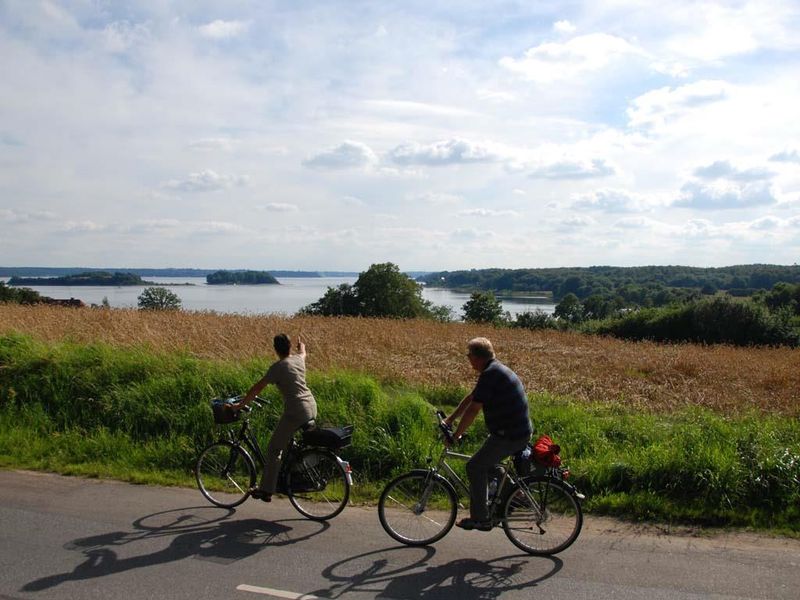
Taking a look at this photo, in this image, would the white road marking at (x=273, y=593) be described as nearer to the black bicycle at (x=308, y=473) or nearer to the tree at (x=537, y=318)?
the black bicycle at (x=308, y=473)

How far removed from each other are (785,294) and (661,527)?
4964 cm

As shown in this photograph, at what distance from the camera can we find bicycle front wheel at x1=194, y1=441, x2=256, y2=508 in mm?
7305

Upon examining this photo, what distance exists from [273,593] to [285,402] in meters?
2.23

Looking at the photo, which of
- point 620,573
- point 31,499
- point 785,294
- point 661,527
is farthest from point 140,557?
point 785,294

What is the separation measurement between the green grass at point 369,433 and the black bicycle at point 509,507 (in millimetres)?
1364

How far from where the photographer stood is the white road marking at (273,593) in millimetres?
4859

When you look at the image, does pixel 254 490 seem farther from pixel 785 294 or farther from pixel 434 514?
pixel 785 294

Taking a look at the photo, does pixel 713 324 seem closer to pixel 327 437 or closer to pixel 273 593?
pixel 327 437

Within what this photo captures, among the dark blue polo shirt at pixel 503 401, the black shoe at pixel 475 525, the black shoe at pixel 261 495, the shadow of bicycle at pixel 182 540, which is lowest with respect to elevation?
the shadow of bicycle at pixel 182 540

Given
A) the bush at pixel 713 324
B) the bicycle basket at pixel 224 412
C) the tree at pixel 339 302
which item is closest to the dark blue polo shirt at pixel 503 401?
the bicycle basket at pixel 224 412

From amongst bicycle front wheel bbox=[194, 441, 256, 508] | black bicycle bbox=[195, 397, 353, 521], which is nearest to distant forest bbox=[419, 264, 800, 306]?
bicycle front wheel bbox=[194, 441, 256, 508]

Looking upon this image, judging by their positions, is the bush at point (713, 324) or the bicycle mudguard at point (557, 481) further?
the bush at point (713, 324)

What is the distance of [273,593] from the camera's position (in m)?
4.93

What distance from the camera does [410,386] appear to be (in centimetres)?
1130
